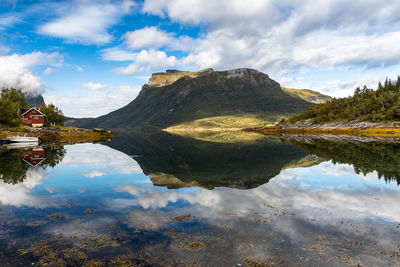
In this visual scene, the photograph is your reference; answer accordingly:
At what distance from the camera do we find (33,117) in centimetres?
12138

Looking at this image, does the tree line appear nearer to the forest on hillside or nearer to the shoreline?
the shoreline

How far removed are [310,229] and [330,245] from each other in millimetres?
2111

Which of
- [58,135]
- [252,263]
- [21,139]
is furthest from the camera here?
[58,135]

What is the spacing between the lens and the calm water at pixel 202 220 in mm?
11719

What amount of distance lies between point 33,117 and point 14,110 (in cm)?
1143

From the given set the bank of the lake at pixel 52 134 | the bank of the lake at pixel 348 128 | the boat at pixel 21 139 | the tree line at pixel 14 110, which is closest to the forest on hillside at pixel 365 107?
the bank of the lake at pixel 348 128

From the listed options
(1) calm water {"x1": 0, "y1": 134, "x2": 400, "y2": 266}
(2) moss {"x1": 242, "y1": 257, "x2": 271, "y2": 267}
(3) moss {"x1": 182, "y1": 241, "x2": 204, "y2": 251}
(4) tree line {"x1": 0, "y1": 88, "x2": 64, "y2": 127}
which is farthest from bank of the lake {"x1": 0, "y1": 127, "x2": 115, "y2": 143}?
(2) moss {"x1": 242, "y1": 257, "x2": 271, "y2": 267}

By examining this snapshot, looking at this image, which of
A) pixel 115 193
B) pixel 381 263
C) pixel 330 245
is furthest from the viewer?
pixel 115 193

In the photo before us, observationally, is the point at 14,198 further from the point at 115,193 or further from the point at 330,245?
the point at 330,245

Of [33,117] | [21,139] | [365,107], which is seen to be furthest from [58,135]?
[365,107]

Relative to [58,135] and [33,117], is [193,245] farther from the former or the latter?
[33,117]

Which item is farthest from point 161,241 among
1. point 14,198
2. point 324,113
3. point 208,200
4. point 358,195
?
point 324,113

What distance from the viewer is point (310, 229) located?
1485 cm

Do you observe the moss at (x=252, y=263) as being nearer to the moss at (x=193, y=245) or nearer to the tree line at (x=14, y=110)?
the moss at (x=193, y=245)
